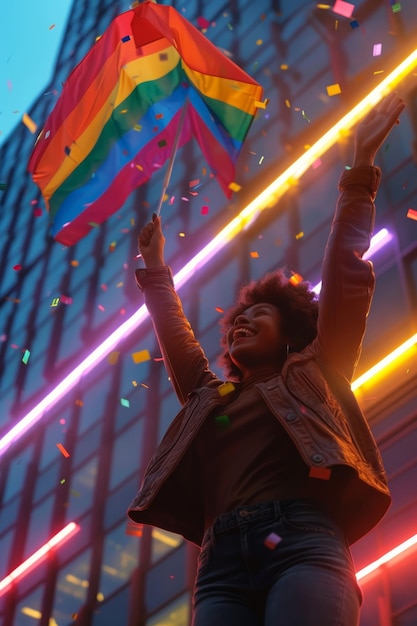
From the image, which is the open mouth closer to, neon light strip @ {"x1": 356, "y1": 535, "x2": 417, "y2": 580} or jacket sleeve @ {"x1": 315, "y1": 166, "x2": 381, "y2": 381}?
jacket sleeve @ {"x1": 315, "y1": 166, "x2": 381, "y2": 381}

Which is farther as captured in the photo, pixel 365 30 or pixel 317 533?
pixel 365 30

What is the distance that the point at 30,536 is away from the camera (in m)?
11.7

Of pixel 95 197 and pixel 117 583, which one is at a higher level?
pixel 95 197

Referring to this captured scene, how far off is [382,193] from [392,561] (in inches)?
160

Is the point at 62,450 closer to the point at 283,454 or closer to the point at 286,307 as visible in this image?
the point at 286,307

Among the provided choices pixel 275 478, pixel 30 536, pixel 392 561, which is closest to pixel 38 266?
pixel 30 536

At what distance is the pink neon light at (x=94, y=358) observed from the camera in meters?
10.3

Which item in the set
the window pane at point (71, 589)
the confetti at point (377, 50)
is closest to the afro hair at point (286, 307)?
the confetti at point (377, 50)

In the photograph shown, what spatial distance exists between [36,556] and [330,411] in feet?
29.4

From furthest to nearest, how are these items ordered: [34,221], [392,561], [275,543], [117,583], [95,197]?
[34,221] < [117,583] < [95,197] < [392,561] < [275,543]

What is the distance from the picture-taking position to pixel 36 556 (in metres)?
10.8

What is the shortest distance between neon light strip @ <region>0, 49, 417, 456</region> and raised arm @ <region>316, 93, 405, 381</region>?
6.24 meters

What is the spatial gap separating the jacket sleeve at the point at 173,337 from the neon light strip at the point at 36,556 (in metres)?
7.78

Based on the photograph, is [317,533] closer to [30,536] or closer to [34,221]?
[30,536]
